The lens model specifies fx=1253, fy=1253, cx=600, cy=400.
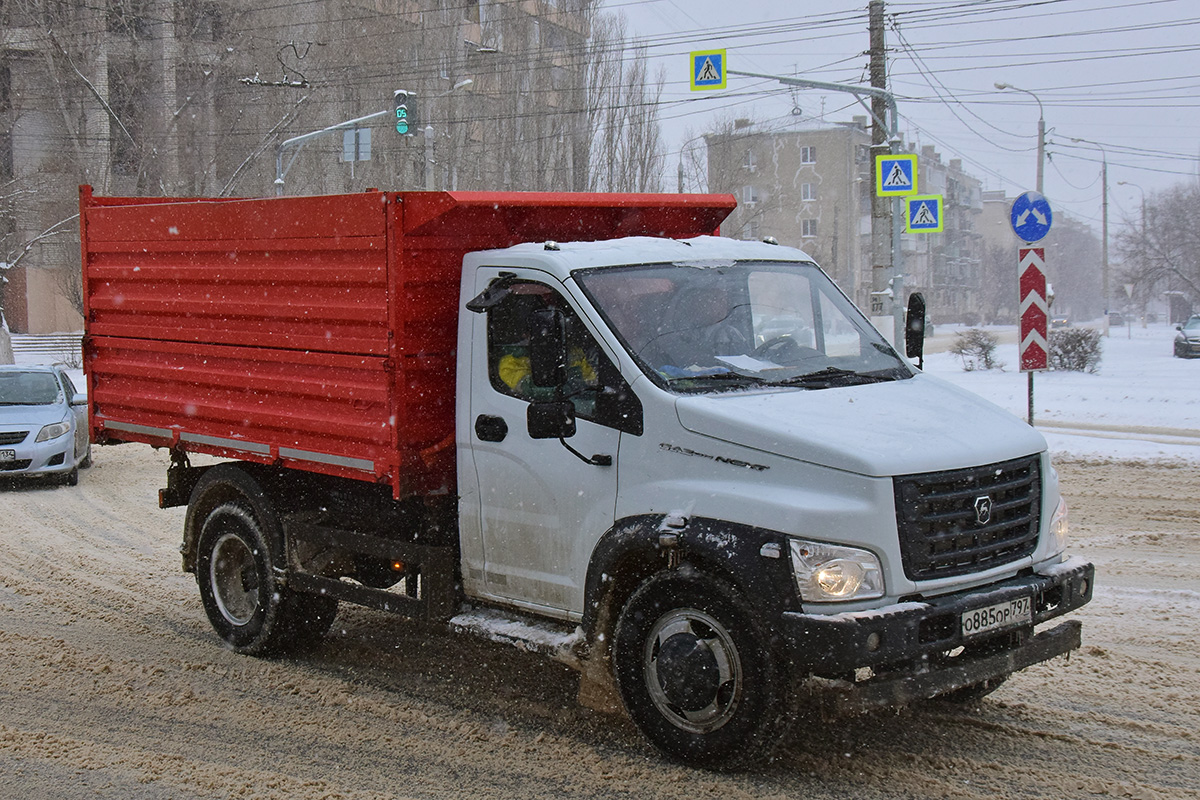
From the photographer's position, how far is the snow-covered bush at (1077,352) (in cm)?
2911

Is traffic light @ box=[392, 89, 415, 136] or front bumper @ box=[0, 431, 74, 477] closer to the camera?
front bumper @ box=[0, 431, 74, 477]

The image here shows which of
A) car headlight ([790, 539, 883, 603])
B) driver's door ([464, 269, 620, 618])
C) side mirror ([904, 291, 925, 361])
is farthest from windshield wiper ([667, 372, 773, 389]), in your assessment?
side mirror ([904, 291, 925, 361])

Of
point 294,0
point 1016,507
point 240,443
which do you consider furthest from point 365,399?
point 294,0

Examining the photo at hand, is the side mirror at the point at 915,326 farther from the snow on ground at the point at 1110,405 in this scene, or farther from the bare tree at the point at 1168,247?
the bare tree at the point at 1168,247

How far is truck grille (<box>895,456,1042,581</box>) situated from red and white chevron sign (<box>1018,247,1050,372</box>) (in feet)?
32.2

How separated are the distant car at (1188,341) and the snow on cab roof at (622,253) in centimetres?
3683

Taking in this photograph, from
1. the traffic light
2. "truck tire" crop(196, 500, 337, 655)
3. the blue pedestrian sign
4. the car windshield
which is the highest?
the traffic light

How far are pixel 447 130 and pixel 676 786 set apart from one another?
3927 cm

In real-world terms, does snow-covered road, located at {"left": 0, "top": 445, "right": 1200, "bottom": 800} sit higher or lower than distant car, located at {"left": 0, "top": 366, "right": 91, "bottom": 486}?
lower

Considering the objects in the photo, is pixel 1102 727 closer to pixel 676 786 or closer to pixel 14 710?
pixel 676 786

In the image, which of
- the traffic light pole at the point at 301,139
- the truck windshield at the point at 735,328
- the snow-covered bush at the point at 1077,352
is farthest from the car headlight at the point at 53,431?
the snow-covered bush at the point at 1077,352

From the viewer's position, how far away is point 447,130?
139ft

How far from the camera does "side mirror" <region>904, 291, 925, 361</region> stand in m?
6.72

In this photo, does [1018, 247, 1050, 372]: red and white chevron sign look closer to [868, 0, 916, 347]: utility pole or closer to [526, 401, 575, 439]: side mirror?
[868, 0, 916, 347]: utility pole
